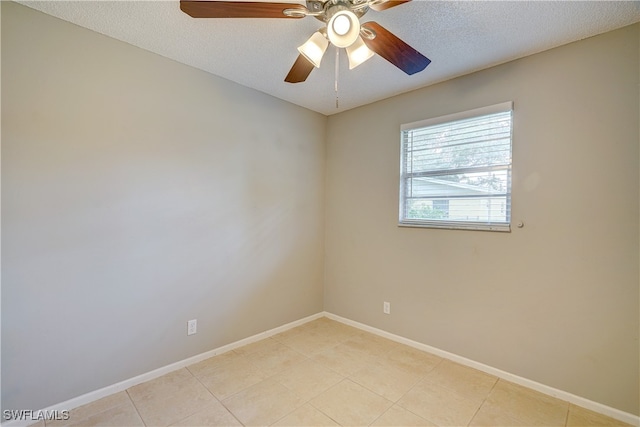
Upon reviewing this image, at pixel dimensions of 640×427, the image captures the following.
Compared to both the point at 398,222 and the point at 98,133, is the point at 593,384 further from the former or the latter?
the point at 98,133

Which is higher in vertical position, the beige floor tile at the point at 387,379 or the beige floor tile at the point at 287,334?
the beige floor tile at the point at 387,379

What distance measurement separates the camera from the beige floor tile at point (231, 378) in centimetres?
208

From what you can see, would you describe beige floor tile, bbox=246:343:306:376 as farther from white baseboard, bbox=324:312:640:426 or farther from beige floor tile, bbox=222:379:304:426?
white baseboard, bbox=324:312:640:426

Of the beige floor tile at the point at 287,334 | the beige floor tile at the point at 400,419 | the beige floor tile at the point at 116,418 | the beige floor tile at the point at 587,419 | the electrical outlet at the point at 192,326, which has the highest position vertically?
the electrical outlet at the point at 192,326

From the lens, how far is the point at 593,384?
1.91 m

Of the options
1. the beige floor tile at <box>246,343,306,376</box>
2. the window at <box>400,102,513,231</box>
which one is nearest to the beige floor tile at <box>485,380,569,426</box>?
the window at <box>400,102,513,231</box>

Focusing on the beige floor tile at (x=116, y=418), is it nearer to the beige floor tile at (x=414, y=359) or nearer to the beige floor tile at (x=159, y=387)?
the beige floor tile at (x=159, y=387)

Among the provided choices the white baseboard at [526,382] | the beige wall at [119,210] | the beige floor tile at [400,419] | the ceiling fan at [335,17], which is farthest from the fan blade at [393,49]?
the white baseboard at [526,382]

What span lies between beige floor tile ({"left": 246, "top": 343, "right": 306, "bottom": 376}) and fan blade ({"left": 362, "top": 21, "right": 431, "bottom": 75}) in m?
2.33

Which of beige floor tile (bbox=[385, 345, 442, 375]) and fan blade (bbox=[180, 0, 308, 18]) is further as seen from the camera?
beige floor tile (bbox=[385, 345, 442, 375])

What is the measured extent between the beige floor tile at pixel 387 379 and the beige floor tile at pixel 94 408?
5.18ft

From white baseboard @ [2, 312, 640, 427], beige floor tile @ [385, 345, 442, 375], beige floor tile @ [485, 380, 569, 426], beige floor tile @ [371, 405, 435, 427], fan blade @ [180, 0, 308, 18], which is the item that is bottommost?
beige floor tile @ [371, 405, 435, 427]

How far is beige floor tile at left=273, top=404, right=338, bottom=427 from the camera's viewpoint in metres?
1.76

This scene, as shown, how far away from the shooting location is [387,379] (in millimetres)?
2232
